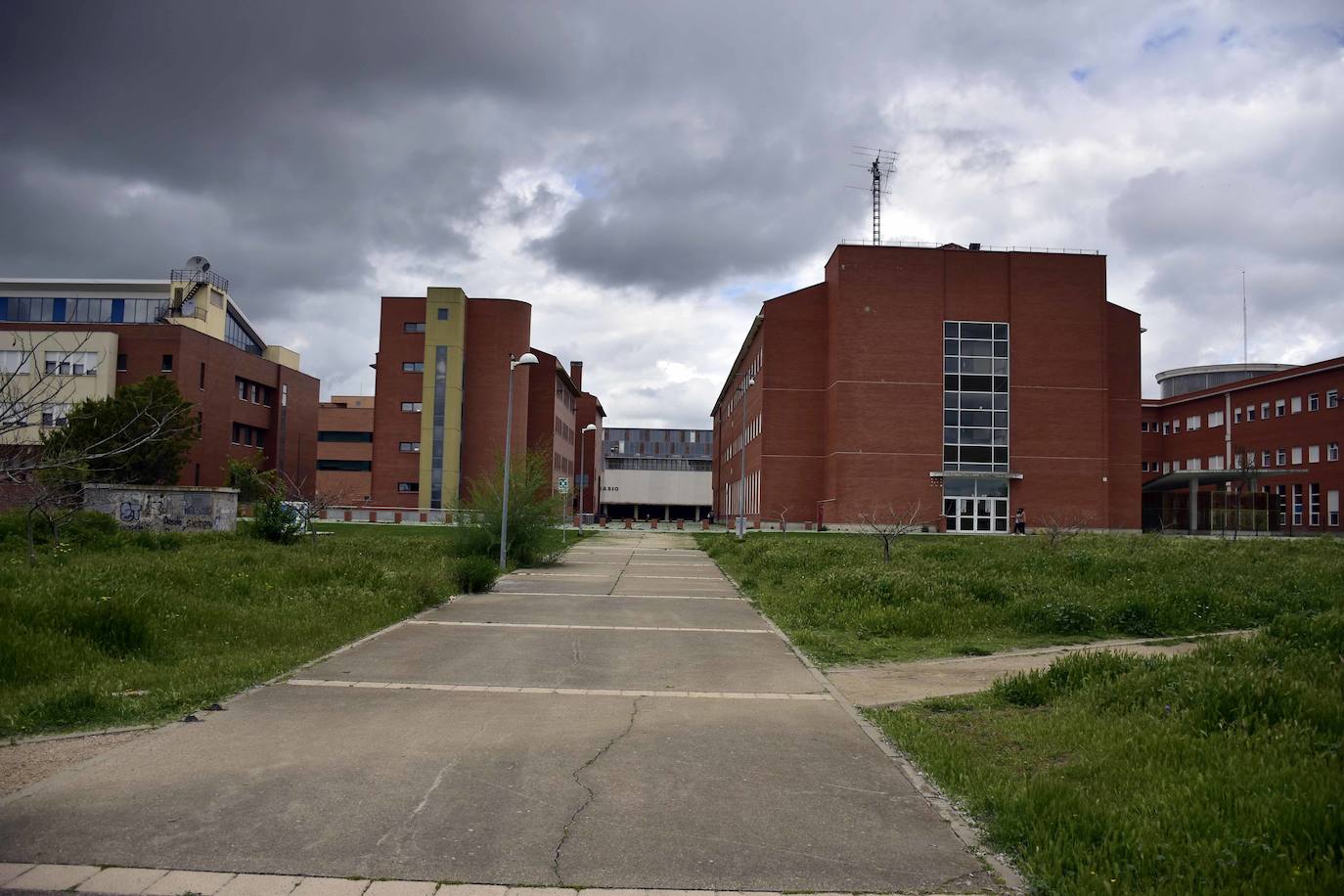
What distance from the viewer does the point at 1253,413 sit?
73.4 m

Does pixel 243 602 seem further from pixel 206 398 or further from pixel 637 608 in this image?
pixel 206 398

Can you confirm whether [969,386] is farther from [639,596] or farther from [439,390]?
[639,596]

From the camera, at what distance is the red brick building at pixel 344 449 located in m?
81.8

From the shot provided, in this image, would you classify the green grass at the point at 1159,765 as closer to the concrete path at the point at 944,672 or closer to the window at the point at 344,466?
the concrete path at the point at 944,672

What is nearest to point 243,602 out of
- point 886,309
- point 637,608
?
point 637,608

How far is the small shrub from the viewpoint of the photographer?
19094 mm

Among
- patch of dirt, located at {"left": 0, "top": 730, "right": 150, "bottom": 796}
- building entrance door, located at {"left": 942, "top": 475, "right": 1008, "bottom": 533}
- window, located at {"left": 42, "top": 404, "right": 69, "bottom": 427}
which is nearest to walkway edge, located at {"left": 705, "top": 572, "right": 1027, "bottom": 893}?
patch of dirt, located at {"left": 0, "top": 730, "right": 150, "bottom": 796}

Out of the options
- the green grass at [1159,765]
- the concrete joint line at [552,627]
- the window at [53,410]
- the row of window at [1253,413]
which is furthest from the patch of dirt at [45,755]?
the row of window at [1253,413]

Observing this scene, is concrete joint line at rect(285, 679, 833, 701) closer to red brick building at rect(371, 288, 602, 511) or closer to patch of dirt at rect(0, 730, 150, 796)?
patch of dirt at rect(0, 730, 150, 796)

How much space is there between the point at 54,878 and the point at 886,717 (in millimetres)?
5832

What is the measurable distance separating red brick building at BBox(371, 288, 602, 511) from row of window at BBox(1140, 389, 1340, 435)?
45.3 meters

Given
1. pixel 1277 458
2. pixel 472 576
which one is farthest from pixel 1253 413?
pixel 472 576

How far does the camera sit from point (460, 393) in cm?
6975

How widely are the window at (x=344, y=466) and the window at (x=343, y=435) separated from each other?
2.37 metres
